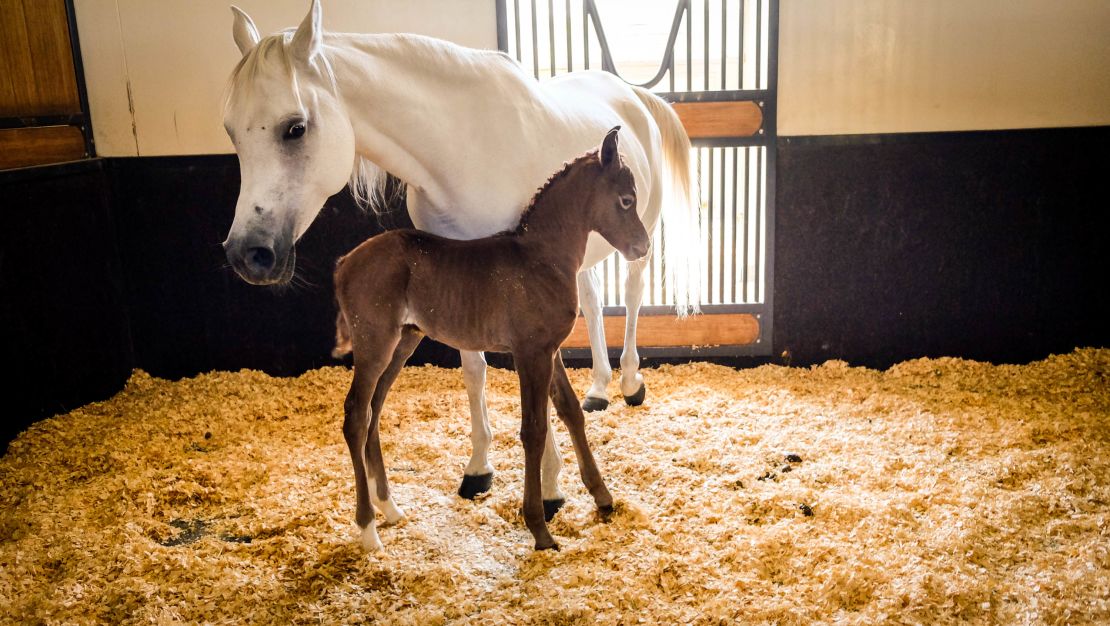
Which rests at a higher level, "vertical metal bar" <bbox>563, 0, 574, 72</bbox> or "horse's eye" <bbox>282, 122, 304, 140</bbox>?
"vertical metal bar" <bbox>563, 0, 574, 72</bbox>

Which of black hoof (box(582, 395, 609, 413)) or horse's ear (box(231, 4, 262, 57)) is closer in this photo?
horse's ear (box(231, 4, 262, 57))

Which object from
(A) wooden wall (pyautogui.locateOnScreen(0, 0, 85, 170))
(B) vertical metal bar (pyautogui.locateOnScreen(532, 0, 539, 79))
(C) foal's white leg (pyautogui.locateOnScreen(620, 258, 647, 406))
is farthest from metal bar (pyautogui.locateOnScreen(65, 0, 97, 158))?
(C) foal's white leg (pyautogui.locateOnScreen(620, 258, 647, 406))

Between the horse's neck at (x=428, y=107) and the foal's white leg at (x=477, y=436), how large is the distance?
0.60 metres

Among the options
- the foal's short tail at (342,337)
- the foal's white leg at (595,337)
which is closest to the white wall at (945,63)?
the foal's white leg at (595,337)

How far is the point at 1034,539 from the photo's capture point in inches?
85.1

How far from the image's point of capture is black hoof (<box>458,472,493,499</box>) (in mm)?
2574

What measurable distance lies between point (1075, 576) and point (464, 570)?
155 centimetres

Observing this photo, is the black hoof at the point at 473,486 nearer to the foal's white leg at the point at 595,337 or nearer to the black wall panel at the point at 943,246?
the foal's white leg at the point at 595,337

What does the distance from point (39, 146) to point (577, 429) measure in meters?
2.70

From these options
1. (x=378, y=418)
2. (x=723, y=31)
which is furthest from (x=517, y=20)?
(x=378, y=418)

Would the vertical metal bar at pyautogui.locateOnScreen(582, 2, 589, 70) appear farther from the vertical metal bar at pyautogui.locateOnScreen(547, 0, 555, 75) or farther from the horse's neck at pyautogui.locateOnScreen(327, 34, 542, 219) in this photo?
the horse's neck at pyautogui.locateOnScreen(327, 34, 542, 219)

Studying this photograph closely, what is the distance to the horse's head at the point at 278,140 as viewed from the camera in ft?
5.80

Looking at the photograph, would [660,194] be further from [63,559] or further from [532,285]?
[63,559]

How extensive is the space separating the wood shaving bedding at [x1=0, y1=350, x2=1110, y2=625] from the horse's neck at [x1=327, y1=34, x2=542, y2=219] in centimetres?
103
